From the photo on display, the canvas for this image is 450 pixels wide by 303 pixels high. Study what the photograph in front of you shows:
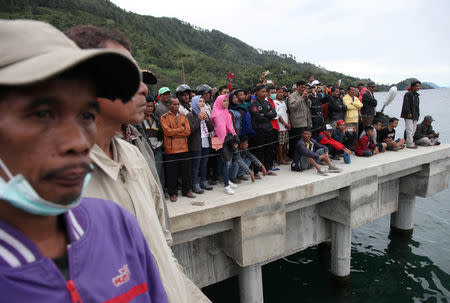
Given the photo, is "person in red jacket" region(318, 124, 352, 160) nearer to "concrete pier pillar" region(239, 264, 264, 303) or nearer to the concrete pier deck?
the concrete pier deck

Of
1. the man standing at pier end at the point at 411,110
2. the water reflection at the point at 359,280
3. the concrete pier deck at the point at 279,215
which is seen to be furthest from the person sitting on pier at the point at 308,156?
the man standing at pier end at the point at 411,110

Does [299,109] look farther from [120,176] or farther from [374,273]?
[120,176]

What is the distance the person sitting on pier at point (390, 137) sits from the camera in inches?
334

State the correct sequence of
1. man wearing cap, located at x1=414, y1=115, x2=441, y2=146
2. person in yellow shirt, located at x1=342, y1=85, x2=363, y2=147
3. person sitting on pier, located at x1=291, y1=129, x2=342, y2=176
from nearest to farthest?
1. person sitting on pier, located at x1=291, y1=129, x2=342, y2=176
2. person in yellow shirt, located at x1=342, y1=85, x2=363, y2=147
3. man wearing cap, located at x1=414, y1=115, x2=441, y2=146

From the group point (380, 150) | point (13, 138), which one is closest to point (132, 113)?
point (13, 138)

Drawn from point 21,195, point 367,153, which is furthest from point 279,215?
point 21,195

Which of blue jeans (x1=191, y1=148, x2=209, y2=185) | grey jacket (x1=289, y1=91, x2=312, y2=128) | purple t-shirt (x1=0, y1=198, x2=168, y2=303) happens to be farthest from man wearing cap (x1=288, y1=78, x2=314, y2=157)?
purple t-shirt (x1=0, y1=198, x2=168, y2=303)

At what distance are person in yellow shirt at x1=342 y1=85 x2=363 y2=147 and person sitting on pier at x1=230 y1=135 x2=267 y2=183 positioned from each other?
3.85 metres

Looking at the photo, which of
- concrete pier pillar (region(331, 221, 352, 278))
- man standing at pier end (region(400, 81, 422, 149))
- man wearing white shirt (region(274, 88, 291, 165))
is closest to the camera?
concrete pier pillar (region(331, 221, 352, 278))

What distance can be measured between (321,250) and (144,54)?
57.8 metres

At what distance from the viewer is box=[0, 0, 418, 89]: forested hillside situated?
5156 cm

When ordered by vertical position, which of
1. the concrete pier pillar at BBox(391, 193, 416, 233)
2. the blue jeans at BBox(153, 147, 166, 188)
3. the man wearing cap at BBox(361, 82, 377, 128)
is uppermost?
the man wearing cap at BBox(361, 82, 377, 128)

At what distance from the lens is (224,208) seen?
15.2 ft

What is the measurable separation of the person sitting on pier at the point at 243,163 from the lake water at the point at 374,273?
11.0 feet
